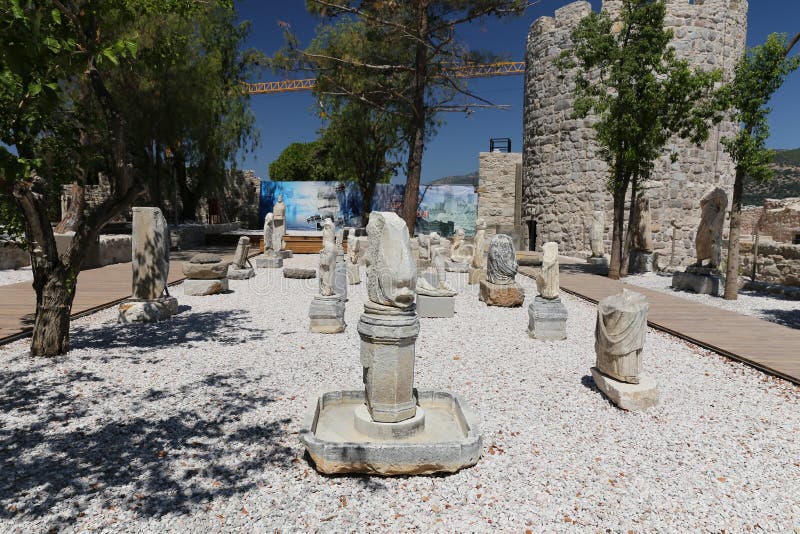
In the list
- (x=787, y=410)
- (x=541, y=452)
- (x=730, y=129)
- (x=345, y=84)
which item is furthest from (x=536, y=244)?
(x=541, y=452)

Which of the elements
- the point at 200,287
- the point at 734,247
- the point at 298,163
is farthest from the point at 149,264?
the point at 298,163

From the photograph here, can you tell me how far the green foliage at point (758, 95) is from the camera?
9.82m

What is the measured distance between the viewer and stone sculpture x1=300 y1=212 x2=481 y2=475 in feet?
12.0

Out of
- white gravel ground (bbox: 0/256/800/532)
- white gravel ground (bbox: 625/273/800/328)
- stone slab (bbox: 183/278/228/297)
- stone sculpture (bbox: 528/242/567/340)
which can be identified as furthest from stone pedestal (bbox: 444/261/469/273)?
white gravel ground (bbox: 0/256/800/532)

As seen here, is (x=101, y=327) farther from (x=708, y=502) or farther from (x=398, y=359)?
(x=708, y=502)

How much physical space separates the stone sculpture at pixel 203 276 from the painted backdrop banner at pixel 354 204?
18230mm

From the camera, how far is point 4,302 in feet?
28.9

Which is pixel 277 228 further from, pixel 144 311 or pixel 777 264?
pixel 777 264

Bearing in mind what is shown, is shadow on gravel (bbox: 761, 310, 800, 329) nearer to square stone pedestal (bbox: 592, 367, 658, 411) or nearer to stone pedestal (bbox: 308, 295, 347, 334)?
square stone pedestal (bbox: 592, 367, 658, 411)

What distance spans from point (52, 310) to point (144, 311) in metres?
2.17

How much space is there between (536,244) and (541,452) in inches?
690

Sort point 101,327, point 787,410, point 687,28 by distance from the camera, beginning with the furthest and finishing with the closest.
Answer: point 687,28 < point 101,327 < point 787,410

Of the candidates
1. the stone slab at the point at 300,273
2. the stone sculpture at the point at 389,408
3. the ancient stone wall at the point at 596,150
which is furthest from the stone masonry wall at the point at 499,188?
the stone sculpture at the point at 389,408

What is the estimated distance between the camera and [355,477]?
12.0 feet
